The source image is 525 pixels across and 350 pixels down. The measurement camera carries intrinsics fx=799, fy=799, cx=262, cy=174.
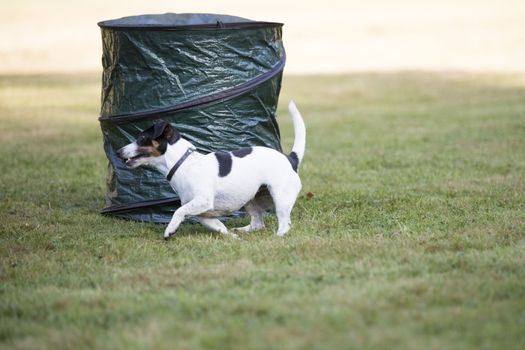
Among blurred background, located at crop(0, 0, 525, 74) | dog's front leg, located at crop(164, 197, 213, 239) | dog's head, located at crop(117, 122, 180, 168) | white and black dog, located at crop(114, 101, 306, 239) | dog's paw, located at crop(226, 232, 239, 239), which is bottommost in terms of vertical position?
blurred background, located at crop(0, 0, 525, 74)

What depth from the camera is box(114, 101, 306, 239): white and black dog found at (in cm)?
605

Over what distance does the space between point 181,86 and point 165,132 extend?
87cm

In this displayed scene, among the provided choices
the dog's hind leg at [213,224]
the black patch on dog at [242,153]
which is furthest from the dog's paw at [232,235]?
the black patch on dog at [242,153]

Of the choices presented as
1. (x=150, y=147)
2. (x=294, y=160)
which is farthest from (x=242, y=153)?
(x=150, y=147)

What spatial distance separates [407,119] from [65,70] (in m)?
14.0

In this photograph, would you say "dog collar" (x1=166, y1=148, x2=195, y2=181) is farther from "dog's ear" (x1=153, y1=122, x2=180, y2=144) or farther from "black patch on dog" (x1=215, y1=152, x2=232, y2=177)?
"black patch on dog" (x1=215, y1=152, x2=232, y2=177)

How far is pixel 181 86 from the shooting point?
22.4ft

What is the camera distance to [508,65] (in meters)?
24.3

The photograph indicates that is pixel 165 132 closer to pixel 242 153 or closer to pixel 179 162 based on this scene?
pixel 179 162

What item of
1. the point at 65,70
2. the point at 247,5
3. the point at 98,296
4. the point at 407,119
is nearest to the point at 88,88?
the point at 65,70

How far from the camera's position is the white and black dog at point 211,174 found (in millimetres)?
6051

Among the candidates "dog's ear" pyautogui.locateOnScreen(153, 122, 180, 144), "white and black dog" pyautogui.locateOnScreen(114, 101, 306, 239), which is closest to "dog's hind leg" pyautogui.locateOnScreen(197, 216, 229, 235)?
"white and black dog" pyautogui.locateOnScreen(114, 101, 306, 239)

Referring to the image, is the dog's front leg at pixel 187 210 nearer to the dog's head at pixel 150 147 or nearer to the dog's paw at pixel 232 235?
the dog's paw at pixel 232 235

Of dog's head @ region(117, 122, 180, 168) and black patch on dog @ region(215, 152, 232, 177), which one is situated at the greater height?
dog's head @ region(117, 122, 180, 168)
